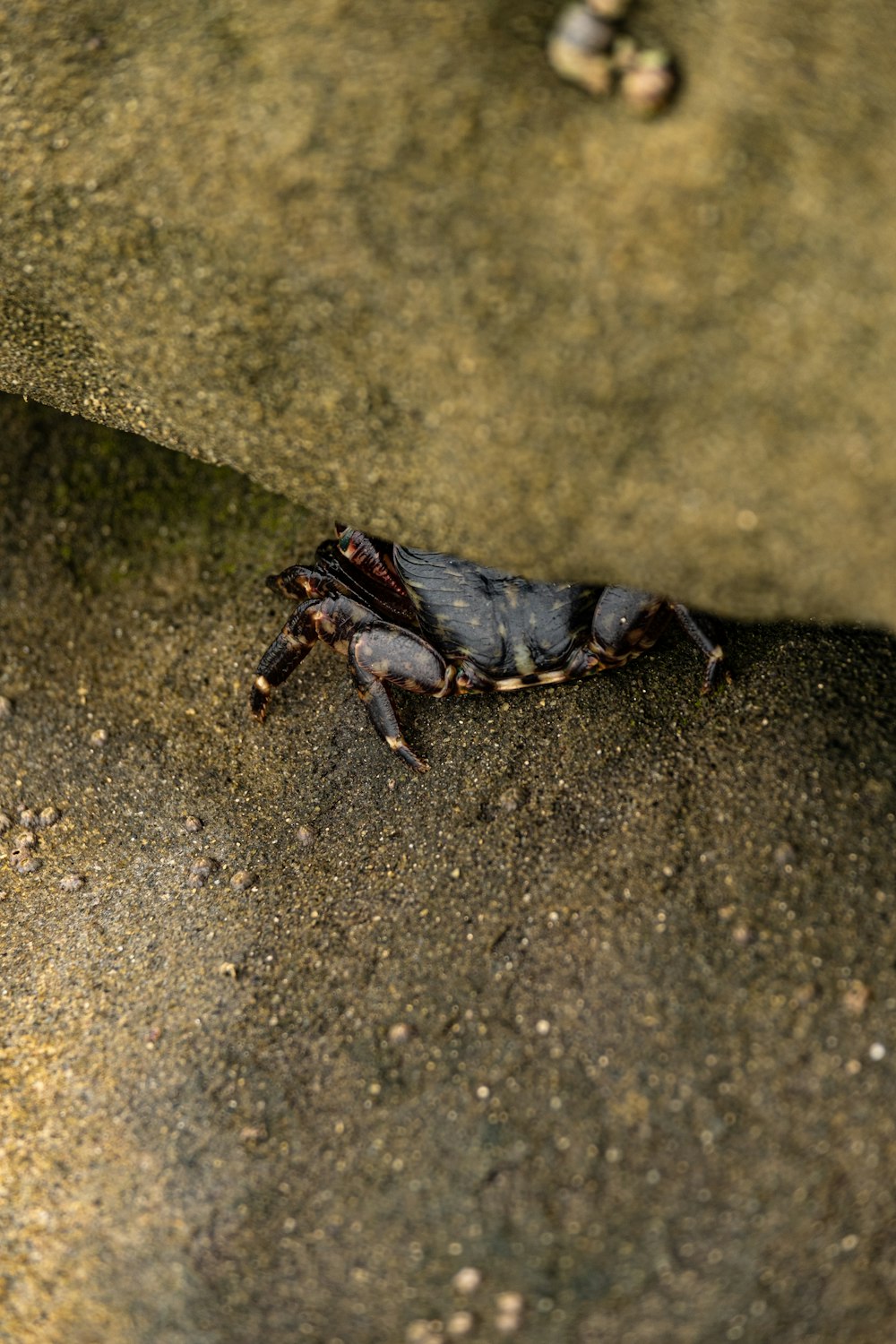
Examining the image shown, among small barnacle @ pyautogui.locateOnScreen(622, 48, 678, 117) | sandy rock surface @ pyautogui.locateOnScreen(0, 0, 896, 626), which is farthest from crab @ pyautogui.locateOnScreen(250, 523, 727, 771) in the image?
small barnacle @ pyautogui.locateOnScreen(622, 48, 678, 117)

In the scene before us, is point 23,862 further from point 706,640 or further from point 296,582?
point 706,640

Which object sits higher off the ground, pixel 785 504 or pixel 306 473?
pixel 785 504

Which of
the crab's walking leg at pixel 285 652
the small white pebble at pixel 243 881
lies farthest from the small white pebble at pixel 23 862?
the crab's walking leg at pixel 285 652

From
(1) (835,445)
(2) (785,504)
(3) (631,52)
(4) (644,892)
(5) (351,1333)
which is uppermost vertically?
(3) (631,52)

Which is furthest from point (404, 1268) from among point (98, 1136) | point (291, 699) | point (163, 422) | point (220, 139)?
point (220, 139)

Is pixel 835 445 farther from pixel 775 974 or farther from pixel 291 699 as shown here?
pixel 291 699

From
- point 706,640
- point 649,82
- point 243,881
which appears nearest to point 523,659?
point 706,640

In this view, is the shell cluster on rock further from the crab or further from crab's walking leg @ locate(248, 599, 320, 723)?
crab's walking leg @ locate(248, 599, 320, 723)
